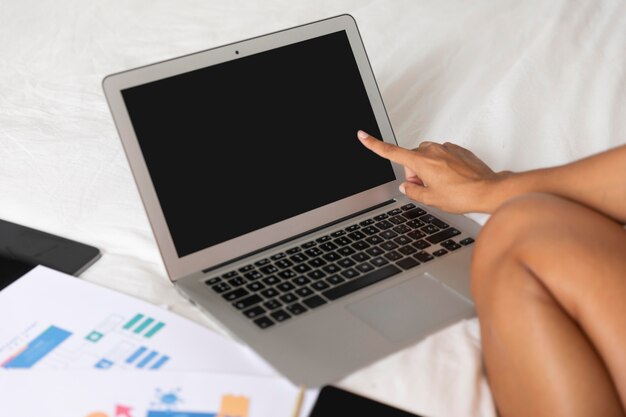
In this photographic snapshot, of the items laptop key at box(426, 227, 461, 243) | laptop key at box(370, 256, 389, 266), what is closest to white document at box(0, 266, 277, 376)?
laptop key at box(370, 256, 389, 266)

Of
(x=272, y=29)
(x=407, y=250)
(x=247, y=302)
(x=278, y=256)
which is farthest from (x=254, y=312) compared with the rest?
(x=272, y=29)

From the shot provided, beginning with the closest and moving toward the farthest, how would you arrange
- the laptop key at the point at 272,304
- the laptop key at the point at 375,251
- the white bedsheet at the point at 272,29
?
the laptop key at the point at 272,304 < the laptop key at the point at 375,251 < the white bedsheet at the point at 272,29

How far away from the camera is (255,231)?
1.08 m

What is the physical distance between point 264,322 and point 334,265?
146 millimetres

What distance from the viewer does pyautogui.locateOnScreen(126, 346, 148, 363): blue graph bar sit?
0.93m

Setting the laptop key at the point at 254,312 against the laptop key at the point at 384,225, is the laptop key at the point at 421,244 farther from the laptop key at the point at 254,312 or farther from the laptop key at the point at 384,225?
the laptop key at the point at 254,312

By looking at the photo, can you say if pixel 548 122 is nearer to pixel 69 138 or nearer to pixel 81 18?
pixel 69 138

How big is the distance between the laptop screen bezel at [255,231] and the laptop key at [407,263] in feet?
0.44

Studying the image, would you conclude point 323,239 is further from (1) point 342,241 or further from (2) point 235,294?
(2) point 235,294

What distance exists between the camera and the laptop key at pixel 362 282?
0.99m

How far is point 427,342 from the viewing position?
942 millimetres

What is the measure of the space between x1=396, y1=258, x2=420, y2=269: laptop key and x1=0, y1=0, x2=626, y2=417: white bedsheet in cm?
12

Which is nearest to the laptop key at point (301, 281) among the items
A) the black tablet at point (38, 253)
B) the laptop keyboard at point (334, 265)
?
the laptop keyboard at point (334, 265)

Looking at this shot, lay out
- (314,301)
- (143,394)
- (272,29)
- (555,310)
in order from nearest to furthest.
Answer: (555,310), (143,394), (314,301), (272,29)
